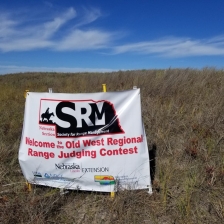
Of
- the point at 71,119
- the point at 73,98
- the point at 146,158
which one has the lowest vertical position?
the point at 146,158

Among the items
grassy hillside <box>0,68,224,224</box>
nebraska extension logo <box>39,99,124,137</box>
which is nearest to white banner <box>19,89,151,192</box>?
nebraska extension logo <box>39,99,124,137</box>

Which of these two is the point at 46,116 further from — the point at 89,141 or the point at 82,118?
the point at 89,141

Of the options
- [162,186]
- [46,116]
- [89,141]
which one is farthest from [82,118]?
[162,186]

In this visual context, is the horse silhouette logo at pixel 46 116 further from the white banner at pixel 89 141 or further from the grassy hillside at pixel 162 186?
the grassy hillside at pixel 162 186

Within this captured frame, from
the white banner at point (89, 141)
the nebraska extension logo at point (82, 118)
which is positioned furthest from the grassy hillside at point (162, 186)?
the nebraska extension logo at point (82, 118)

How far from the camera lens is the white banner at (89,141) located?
8.04 ft

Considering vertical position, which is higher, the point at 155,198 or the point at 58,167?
the point at 58,167

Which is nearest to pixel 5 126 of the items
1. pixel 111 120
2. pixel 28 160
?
pixel 28 160

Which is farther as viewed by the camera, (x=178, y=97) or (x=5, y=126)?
(x=178, y=97)

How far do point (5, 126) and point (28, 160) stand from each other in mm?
2663

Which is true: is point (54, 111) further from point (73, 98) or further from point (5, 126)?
point (5, 126)

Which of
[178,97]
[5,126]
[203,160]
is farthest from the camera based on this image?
[178,97]

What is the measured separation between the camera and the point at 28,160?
255 centimetres

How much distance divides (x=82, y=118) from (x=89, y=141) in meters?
0.25
